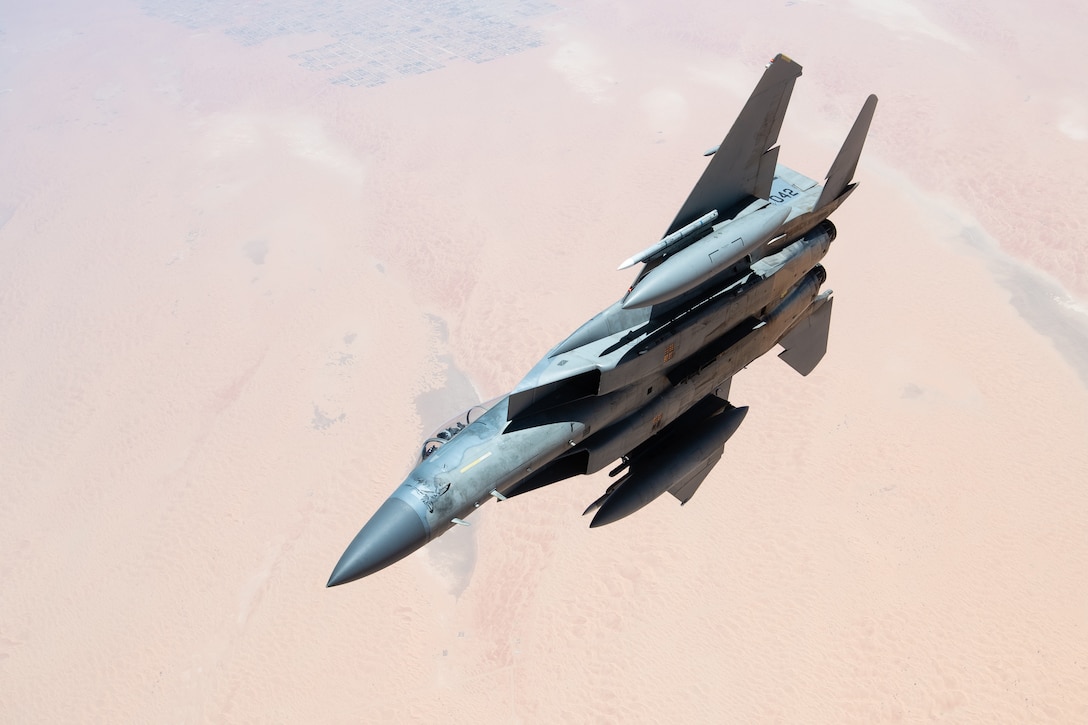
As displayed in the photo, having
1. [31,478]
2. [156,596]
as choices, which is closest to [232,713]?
[156,596]

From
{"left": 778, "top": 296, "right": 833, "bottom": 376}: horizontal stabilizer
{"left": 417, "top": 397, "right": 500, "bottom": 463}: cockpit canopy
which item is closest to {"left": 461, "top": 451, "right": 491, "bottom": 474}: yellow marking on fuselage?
{"left": 417, "top": 397, "right": 500, "bottom": 463}: cockpit canopy

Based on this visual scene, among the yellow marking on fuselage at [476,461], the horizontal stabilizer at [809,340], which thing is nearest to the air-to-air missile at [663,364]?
the yellow marking on fuselage at [476,461]

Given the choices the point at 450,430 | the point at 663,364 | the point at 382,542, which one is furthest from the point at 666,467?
the point at 382,542

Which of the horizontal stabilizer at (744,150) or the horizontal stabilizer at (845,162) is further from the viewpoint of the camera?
the horizontal stabilizer at (845,162)

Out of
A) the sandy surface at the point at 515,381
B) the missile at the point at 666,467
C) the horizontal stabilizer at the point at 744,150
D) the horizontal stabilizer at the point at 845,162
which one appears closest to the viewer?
the horizontal stabilizer at the point at 744,150

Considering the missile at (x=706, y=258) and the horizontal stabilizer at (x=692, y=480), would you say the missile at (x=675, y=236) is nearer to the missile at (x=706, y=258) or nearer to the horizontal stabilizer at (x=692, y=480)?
the missile at (x=706, y=258)

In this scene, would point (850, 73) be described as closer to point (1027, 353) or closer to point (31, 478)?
point (1027, 353)

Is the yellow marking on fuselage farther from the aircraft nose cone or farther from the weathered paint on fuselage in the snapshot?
the aircraft nose cone
